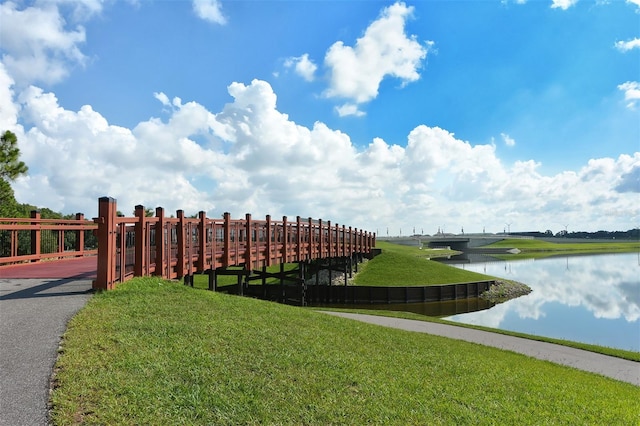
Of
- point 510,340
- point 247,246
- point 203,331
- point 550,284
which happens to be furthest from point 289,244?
point 550,284

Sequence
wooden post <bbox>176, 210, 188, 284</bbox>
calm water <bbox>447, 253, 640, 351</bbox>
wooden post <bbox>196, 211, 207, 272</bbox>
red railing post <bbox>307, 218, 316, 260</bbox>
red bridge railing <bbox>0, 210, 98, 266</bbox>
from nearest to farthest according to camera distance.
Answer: wooden post <bbox>176, 210, 188, 284</bbox>
wooden post <bbox>196, 211, 207, 272</bbox>
red bridge railing <bbox>0, 210, 98, 266</bbox>
calm water <bbox>447, 253, 640, 351</bbox>
red railing post <bbox>307, 218, 316, 260</bbox>

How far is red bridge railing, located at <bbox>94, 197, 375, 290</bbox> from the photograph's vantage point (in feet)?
30.5

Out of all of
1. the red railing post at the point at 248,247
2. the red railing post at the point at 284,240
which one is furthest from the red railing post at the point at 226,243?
the red railing post at the point at 284,240

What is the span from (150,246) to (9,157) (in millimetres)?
17175

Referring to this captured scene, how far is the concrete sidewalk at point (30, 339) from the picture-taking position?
413cm

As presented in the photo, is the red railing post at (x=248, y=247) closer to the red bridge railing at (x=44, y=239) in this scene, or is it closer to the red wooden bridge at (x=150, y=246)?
the red wooden bridge at (x=150, y=246)

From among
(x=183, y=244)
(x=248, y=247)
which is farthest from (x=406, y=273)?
(x=183, y=244)

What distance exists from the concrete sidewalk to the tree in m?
16.4

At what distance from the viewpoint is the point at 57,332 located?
606 cm

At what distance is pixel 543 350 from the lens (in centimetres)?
1188

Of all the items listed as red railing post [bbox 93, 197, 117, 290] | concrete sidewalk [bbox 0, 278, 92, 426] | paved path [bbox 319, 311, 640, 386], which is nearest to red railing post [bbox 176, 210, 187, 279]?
concrete sidewalk [bbox 0, 278, 92, 426]

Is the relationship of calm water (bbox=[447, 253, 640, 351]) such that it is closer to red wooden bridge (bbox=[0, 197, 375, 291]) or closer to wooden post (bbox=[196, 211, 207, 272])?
red wooden bridge (bbox=[0, 197, 375, 291])

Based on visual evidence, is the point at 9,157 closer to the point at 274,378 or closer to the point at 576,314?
the point at 274,378

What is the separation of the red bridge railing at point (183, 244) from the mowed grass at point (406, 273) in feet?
39.6
